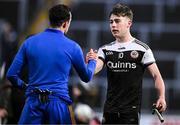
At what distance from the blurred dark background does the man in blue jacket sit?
34.7ft

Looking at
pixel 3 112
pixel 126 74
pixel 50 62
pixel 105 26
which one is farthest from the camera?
pixel 105 26

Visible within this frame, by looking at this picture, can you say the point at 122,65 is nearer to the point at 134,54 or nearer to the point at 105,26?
the point at 134,54

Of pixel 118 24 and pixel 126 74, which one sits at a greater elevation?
pixel 118 24

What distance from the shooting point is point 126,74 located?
8.72 metres

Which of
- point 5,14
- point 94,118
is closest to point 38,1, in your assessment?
point 5,14

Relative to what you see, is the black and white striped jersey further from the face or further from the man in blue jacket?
the man in blue jacket

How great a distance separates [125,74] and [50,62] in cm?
92

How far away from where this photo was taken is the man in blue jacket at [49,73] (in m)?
8.20

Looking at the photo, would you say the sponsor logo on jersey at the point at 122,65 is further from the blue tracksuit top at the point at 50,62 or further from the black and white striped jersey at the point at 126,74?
the blue tracksuit top at the point at 50,62

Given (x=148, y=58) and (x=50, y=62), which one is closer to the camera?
(x=50, y=62)

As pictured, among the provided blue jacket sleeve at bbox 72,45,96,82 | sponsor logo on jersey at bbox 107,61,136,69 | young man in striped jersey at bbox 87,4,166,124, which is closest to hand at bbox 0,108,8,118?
young man in striped jersey at bbox 87,4,166,124

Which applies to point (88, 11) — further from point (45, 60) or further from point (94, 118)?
point (45, 60)

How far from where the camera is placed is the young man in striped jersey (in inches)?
343

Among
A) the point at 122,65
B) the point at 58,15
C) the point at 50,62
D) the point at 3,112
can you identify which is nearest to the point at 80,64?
the point at 50,62
